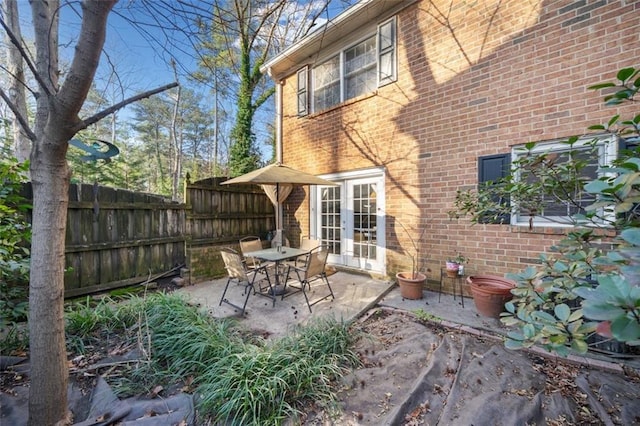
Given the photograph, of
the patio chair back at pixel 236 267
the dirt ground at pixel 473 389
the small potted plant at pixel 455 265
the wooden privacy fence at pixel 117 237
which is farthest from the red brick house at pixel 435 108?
the wooden privacy fence at pixel 117 237

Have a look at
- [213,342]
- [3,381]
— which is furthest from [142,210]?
[213,342]

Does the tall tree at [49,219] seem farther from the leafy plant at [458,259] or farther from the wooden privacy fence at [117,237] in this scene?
the leafy plant at [458,259]

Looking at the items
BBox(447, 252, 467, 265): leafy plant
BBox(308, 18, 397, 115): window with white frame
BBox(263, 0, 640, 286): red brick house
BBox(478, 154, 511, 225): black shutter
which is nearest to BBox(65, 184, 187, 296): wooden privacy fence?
BBox(263, 0, 640, 286): red brick house

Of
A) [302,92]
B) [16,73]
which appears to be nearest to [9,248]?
[16,73]

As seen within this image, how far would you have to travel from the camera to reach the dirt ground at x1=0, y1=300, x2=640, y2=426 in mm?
1926

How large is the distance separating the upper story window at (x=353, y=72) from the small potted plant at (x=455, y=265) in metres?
Answer: 3.61

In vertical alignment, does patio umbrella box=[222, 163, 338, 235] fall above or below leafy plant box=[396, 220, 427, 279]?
above

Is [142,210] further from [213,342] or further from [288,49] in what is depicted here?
[288,49]

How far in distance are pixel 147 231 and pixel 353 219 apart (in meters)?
4.18

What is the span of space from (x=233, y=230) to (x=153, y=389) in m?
4.11

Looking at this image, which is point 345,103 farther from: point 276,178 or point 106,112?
point 106,112

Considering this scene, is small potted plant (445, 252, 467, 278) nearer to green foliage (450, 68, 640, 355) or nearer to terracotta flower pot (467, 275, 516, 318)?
terracotta flower pot (467, 275, 516, 318)

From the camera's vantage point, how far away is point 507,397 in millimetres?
2068

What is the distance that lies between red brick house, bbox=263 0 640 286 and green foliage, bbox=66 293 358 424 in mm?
2759
